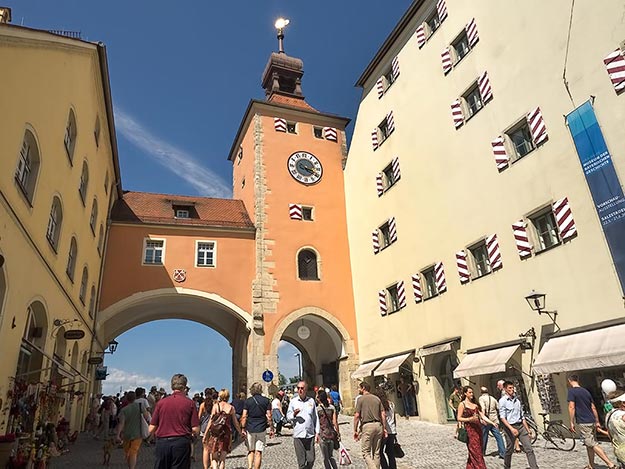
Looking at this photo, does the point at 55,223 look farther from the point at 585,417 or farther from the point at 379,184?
the point at 379,184

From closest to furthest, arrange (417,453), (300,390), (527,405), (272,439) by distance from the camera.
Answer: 1. (300,390)
2. (417,453)
3. (527,405)
4. (272,439)

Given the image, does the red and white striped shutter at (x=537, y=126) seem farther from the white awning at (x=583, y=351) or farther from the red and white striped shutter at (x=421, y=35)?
the red and white striped shutter at (x=421, y=35)

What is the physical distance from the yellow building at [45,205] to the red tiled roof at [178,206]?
456 cm

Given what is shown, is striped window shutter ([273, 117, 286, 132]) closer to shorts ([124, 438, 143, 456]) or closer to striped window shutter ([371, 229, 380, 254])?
striped window shutter ([371, 229, 380, 254])

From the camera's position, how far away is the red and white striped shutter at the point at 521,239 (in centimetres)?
1228

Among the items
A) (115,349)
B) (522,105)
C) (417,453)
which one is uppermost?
(522,105)

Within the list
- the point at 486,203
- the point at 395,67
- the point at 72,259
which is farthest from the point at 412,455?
the point at 395,67

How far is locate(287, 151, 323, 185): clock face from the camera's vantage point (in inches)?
952

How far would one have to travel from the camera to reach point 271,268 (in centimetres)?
2155

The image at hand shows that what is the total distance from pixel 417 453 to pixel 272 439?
5435 mm

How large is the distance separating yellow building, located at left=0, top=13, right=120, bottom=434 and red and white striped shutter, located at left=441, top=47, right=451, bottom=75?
37.5ft

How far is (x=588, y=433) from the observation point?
7.14 m

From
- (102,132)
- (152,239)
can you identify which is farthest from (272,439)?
(102,132)

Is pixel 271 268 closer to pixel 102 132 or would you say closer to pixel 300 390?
pixel 102 132
